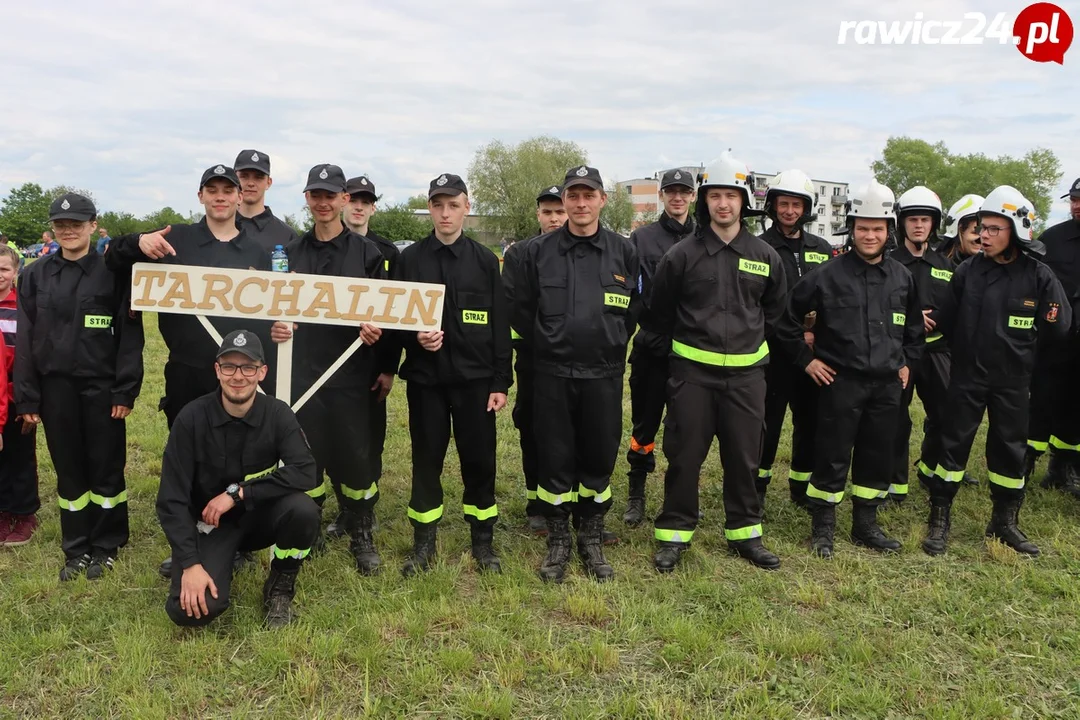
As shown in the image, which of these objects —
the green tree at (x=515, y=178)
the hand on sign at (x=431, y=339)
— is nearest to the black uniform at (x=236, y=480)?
the hand on sign at (x=431, y=339)

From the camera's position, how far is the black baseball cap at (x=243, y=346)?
13.5 feet

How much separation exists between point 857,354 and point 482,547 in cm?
298

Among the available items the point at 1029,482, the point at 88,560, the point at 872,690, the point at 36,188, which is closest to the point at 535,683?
the point at 872,690

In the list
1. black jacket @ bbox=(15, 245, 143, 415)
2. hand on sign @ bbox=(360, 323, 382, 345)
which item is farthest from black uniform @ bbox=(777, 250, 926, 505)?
black jacket @ bbox=(15, 245, 143, 415)

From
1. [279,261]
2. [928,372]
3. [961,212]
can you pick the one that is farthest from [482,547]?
[961,212]

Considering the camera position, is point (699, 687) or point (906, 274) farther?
point (906, 274)

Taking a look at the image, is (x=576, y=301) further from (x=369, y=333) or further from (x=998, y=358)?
(x=998, y=358)

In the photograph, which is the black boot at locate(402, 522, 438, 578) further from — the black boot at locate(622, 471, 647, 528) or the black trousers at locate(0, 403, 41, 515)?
the black trousers at locate(0, 403, 41, 515)

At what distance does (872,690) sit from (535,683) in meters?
1.66

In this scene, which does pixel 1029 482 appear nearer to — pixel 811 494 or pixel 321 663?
pixel 811 494

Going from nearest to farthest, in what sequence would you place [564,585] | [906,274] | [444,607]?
[444,607] < [564,585] < [906,274]

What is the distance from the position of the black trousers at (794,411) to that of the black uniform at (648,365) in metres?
0.86

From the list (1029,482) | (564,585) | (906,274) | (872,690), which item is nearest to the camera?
(872,690)

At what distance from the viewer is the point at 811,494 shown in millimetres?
5484
